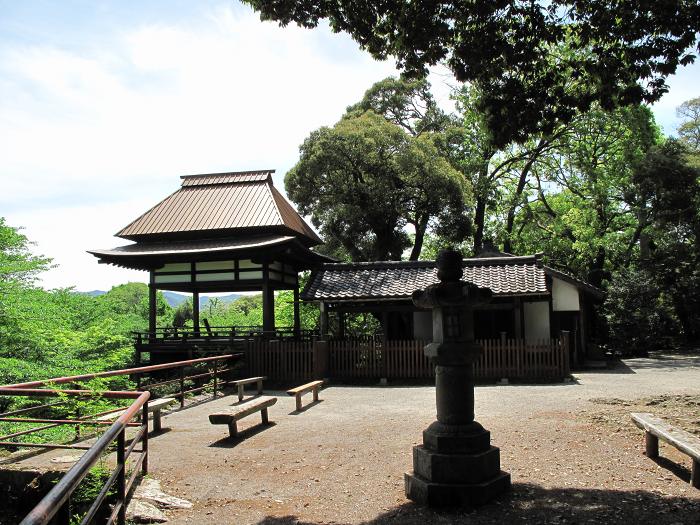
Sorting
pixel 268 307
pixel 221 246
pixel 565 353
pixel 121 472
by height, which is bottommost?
pixel 121 472

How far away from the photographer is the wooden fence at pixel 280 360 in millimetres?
15719

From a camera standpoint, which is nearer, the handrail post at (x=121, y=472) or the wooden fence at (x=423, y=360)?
the handrail post at (x=121, y=472)

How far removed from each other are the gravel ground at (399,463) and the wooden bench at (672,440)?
0.16 meters

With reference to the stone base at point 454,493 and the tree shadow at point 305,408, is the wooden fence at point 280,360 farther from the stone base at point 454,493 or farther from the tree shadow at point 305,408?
the stone base at point 454,493

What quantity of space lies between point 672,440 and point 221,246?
15594 mm

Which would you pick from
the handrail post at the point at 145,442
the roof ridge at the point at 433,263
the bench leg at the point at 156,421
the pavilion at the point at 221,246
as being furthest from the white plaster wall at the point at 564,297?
the handrail post at the point at 145,442

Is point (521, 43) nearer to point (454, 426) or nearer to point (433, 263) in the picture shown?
point (454, 426)

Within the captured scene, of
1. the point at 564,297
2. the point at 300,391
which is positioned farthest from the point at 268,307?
the point at 564,297

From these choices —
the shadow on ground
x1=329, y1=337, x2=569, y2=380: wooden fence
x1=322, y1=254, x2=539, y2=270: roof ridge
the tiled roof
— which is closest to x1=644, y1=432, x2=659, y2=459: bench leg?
the shadow on ground

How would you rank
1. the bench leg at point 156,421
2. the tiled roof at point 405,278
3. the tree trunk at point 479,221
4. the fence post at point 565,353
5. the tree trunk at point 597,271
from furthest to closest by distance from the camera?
the tree trunk at point 479,221
the tree trunk at point 597,271
the tiled roof at point 405,278
the fence post at point 565,353
the bench leg at point 156,421

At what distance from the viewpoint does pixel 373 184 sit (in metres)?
25.2

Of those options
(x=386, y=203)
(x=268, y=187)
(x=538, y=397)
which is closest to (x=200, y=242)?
(x=268, y=187)

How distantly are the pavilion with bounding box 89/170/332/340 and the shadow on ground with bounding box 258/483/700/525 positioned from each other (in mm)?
13660

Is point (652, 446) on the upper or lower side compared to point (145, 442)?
lower
